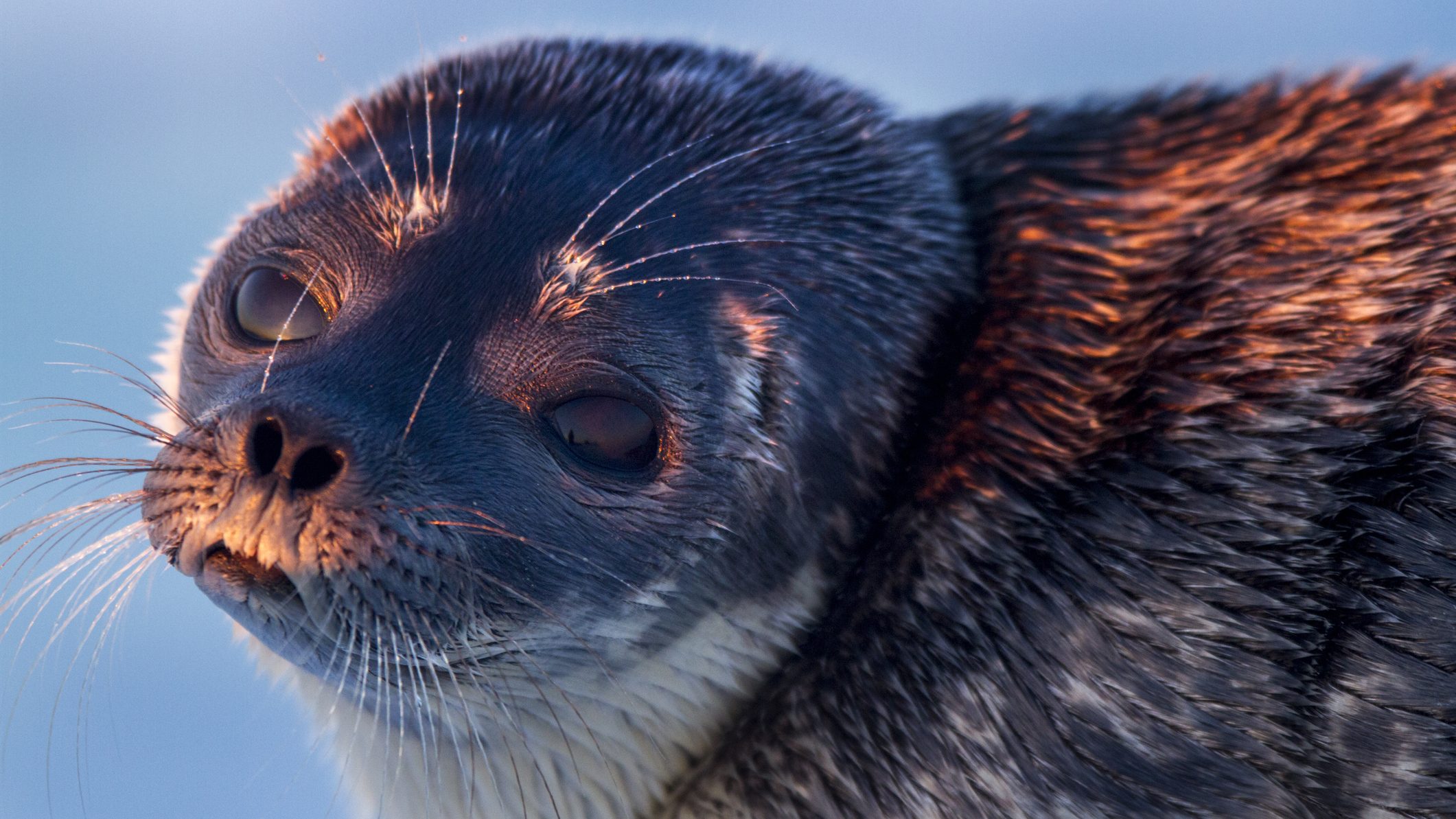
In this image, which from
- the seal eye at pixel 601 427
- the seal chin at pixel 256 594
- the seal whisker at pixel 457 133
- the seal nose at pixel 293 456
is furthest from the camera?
the seal whisker at pixel 457 133

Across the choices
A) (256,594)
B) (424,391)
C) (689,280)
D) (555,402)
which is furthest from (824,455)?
(256,594)

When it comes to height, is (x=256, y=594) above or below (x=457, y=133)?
below

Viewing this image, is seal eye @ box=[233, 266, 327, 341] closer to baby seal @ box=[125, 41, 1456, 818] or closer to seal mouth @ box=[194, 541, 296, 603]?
baby seal @ box=[125, 41, 1456, 818]

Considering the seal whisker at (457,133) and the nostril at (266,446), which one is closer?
the nostril at (266,446)

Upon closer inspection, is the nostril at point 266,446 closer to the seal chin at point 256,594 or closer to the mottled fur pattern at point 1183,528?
the seal chin at point 256,594

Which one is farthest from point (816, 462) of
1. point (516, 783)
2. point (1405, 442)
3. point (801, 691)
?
point (1405, 442)

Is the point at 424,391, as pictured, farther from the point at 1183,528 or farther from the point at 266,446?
the point at 1183,528

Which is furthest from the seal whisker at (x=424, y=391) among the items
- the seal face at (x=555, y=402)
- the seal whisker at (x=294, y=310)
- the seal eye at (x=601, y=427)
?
the seal whisker at (x=294, y=310)
